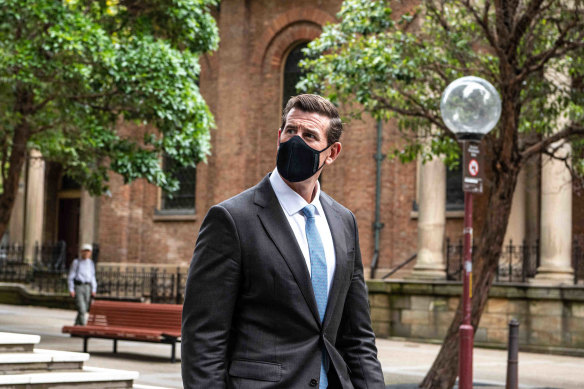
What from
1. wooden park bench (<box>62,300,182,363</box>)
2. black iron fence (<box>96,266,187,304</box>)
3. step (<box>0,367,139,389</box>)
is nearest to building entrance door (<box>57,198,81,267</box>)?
black iron fence (<box>96,266,187,304</box>)

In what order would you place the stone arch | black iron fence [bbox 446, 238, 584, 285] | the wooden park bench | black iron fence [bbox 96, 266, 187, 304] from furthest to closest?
the stone arch
black iron fence [bbox 96, 266, 187, 304]
black iron fence [bbox 446, 238, 584, 285]
the wooden park bench

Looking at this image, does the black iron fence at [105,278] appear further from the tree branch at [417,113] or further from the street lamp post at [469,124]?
the street lamp post at [469,124]

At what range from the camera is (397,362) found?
15.2m

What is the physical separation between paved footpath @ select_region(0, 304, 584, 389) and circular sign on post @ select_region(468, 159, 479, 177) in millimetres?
3061

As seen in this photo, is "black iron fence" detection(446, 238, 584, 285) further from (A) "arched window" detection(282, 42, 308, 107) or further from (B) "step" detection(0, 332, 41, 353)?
(B) "step" detection(0, 332, 41, 353)

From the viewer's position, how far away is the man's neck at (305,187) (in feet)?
10.8

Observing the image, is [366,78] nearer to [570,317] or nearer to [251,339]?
[570,317]

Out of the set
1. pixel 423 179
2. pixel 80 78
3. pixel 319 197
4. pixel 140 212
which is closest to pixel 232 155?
pixel 140 212

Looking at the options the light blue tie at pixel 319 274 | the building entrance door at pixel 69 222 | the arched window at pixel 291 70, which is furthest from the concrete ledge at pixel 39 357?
the building entrance door at pixel 69 222

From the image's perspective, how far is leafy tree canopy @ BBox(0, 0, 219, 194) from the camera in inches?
613

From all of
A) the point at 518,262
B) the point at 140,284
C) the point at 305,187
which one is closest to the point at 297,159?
the point at 305,187

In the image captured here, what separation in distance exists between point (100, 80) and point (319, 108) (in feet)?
44.8

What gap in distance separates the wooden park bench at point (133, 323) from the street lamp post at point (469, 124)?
536 centimetres

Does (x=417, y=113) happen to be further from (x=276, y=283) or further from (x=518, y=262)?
(x=276, y=283)
